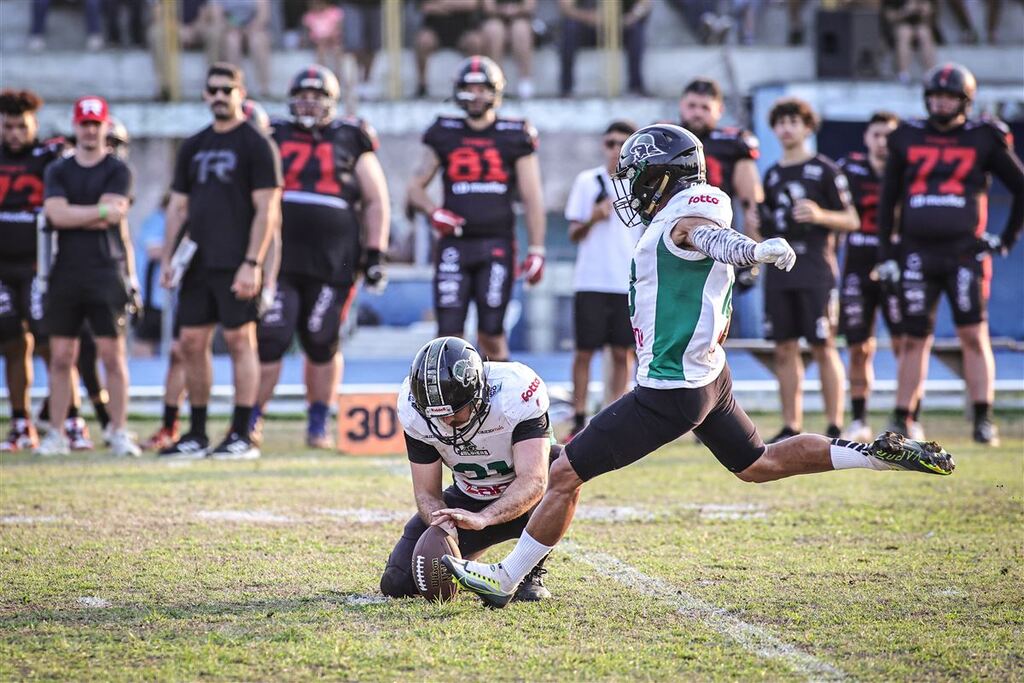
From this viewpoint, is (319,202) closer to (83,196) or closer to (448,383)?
(83,196)

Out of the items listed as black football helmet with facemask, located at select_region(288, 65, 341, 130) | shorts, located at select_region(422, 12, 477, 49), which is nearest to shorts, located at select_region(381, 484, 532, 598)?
black football helmet with facemask, located at select_region(288, 65, 341, 130)

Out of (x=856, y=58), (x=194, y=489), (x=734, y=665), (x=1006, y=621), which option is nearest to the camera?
(x=734, y=665)

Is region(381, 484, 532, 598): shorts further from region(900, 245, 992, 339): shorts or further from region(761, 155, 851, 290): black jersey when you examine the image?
region(900, 245, 992, 339): shorts

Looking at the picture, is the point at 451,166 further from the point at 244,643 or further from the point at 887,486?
the point at 244,643

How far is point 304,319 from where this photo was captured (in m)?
9.17

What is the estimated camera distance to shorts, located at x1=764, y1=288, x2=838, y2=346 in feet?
29.2

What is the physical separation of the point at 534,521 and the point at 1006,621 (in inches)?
59.0

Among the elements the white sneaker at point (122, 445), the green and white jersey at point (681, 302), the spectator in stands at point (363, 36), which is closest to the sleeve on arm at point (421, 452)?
the green and white jersey at point (681, 302)

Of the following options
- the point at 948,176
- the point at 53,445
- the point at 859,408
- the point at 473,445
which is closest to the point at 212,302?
the point at 53,445

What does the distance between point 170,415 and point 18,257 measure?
4.62ft

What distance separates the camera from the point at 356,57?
59.8 ft

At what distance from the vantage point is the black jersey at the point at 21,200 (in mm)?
8992

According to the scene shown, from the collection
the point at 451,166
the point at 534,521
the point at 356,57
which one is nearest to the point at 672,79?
the point at 356,57

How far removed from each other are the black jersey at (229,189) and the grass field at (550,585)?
1.49 metres
